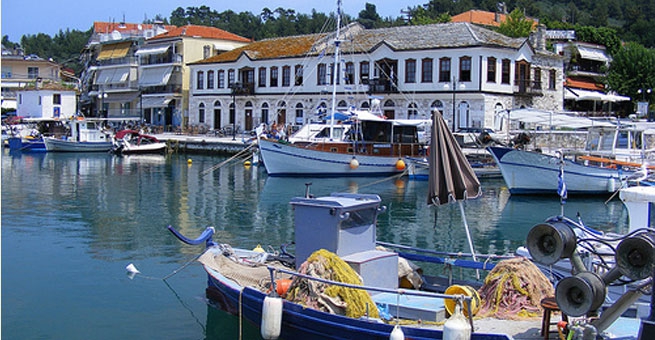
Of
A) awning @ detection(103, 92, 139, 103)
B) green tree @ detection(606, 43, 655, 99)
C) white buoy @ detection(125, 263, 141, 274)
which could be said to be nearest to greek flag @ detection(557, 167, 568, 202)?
white buoy @ detection(125, 263, 141, 274)

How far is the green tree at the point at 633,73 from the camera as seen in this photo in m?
61.9

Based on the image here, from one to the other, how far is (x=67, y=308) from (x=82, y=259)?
4058 millimetres

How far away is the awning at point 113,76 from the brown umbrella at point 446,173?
66359mm

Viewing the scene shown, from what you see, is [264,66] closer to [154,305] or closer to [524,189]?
[524,189]

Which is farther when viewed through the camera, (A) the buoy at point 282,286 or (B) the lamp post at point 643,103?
(B) the lamp post at point 643,103

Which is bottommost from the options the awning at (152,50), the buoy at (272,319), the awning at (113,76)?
the buoy at (272,319)

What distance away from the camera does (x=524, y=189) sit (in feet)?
104

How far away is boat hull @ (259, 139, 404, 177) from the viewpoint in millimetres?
39031

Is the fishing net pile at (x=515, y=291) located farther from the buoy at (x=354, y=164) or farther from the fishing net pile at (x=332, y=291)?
the buoy at (x=354, y=164)

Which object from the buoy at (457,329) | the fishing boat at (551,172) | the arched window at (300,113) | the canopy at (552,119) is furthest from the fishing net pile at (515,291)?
the arched window at (300,113)

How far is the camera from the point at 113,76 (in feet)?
249

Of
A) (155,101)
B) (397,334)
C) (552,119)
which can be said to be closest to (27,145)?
(155,101)

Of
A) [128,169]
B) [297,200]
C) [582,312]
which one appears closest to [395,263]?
[297,200]

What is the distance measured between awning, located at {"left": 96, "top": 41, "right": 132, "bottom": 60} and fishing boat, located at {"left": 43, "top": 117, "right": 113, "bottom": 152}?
20.1 meters
